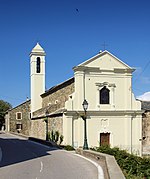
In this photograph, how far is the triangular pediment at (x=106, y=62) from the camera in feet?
130

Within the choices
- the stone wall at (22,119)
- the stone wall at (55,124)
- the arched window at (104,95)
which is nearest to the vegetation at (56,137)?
the stone wall at (55,124)

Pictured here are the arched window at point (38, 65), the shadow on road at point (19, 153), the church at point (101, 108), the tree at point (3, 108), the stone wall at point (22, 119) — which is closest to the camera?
the shadow on road at point (19, 153)

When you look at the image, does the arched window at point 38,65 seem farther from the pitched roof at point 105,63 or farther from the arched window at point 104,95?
the arched window at point 104,95

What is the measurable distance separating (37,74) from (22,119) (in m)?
15.8

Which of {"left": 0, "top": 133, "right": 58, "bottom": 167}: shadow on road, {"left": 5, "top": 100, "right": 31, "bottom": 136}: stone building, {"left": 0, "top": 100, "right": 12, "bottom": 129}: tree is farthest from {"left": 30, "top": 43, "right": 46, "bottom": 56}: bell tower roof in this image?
{"left": 0, "top": 100, "right": 12, "bottom": 129}: tree

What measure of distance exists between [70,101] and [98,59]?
602 centimetres

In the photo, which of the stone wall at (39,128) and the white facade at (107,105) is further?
the stone wall at (39,128)

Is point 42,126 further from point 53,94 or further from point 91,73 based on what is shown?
point 91,73

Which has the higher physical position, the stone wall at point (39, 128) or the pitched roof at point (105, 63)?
the pitched roof at point (105, 63)

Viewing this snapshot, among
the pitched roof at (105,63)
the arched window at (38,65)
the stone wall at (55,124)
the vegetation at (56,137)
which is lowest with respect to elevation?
the vegetation at (56,137)

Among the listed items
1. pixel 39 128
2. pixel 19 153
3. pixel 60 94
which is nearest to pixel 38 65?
pixel 39 128

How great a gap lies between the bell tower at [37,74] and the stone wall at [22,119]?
11.3 metres

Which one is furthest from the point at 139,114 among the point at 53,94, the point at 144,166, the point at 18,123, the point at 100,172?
the point at 18,123

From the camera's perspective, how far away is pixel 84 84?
3894cm
